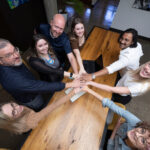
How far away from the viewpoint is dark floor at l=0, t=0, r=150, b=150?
1754 mm

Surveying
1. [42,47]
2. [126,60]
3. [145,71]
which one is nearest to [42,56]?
[42,47]

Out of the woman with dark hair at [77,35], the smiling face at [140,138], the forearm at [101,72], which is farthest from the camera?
the woman with dark hair at [77,35]

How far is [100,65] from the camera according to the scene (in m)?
1.67

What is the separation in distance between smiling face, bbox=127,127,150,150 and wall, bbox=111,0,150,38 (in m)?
3.70

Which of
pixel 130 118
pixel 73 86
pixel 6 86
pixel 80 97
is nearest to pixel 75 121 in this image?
→ pixel 80 97

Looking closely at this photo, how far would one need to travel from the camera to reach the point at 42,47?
132 centimetres

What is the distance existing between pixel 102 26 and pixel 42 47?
3.50 meters

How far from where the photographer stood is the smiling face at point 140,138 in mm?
894

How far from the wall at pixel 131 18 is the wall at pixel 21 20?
99.3 inches

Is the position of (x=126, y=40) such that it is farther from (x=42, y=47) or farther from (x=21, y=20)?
(x=21, y=20)

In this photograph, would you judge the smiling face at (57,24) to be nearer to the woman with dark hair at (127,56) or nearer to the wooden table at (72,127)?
the woman with dark hair at (127,56)

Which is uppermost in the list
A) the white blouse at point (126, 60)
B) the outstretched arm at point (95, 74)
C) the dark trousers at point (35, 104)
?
the white blouse at point (126, 60)

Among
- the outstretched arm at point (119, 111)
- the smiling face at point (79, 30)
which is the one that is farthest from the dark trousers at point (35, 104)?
the smiling face at point (79, 30)

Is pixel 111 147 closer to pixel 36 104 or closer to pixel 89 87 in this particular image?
pixel 89 87
